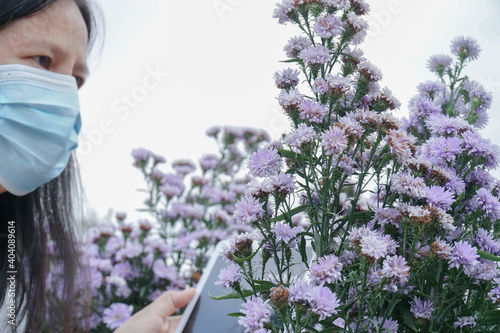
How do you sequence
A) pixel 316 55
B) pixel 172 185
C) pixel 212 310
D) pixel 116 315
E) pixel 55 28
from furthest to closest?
1. pixel 172 185
2. pixel 116 315
3. pixel 55 28
4. pixel 212 310
5. pixel 316 55

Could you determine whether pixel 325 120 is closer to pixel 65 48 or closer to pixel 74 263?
pixel 65 48

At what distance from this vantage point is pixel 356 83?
1.43 feet

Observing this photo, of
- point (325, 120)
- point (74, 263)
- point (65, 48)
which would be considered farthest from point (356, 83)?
point (74, 263)

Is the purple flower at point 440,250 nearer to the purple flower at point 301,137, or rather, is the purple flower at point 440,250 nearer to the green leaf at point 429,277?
the green leaf at point 429,277

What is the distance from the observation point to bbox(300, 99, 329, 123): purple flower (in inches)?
15.6

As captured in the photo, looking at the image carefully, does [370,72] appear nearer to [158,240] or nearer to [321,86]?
[321,86]

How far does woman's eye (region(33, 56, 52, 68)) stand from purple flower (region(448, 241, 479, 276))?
81 cm

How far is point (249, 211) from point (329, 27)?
20cm

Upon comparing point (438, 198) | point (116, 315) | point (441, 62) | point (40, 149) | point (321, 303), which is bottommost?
point (116, 315)

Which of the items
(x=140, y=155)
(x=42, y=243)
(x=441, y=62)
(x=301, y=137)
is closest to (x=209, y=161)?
(x=140, y=155)

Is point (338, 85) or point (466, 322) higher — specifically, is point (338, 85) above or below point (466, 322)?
above

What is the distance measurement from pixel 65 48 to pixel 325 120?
63cm

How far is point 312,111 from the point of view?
40cm

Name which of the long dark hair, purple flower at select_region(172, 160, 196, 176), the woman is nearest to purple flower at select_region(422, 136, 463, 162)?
the woman
